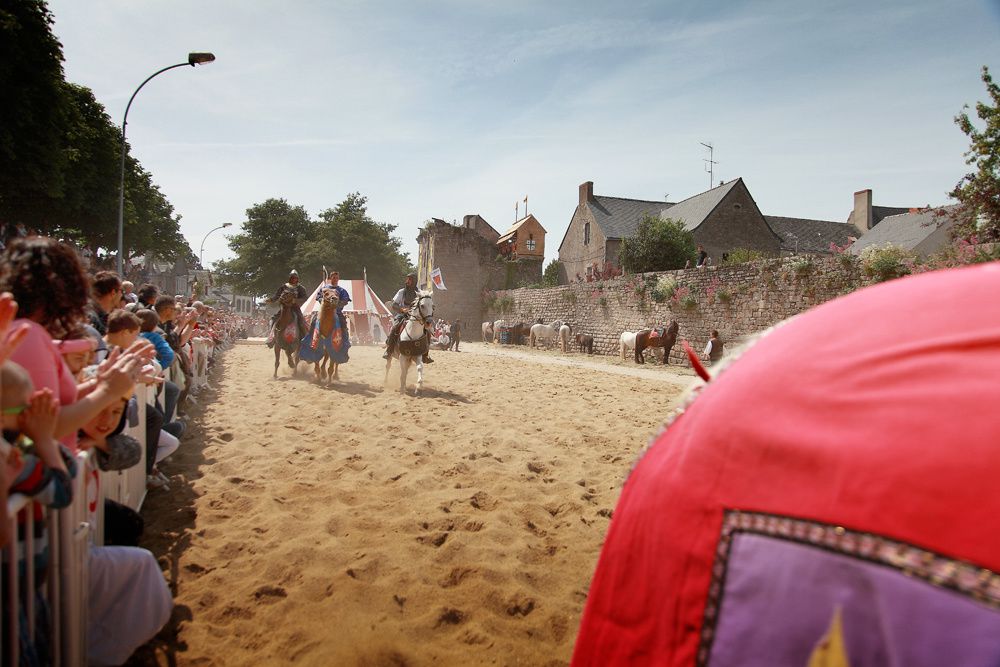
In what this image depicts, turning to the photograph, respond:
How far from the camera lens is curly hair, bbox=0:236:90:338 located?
7.17 ft

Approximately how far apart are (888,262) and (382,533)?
43.5 feet

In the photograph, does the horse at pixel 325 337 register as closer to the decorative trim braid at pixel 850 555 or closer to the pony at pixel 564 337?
the decorative trim braid at pixel 850 555

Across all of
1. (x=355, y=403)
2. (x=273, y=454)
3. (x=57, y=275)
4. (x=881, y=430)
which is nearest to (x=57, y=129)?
(x=355, y=403)

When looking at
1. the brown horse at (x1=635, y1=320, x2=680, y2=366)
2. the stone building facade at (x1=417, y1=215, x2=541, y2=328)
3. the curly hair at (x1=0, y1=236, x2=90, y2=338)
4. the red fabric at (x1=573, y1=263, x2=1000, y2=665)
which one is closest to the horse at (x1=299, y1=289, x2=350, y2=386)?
the curly hair at (x1=0, y1=236, x2=90, y2=338)

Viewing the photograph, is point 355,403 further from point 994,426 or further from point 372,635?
point 994,426

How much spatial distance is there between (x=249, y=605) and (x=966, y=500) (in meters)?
2.86

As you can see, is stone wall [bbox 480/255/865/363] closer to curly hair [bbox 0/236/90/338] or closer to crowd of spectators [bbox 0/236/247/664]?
crowd of spectators [bbox 0/236/247/664]

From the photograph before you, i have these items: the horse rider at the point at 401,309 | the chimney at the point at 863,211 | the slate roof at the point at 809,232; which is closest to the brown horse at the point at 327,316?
the horse rider at the point at 401,309

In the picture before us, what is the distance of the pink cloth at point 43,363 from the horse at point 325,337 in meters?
8.34

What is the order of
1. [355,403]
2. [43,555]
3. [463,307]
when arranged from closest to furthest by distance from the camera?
[43,555] < [355,403] < [463,307]

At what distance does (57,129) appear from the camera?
17.4 meters

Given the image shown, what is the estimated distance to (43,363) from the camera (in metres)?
1.96

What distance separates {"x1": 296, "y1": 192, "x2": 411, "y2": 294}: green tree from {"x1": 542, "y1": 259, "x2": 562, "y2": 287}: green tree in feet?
50.7

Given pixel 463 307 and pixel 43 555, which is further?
pixel 463 307
